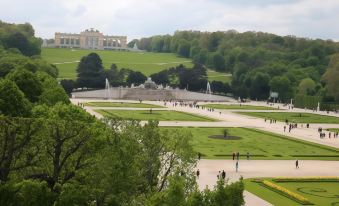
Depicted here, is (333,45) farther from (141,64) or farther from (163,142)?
(163,142)

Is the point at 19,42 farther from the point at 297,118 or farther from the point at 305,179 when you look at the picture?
the point at 305,179

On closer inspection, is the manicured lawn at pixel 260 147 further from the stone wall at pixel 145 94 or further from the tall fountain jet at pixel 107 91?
the tall fountain jet at pixel 107 91

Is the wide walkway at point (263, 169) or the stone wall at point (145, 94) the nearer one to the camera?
the wide walkway at point (263, 169)

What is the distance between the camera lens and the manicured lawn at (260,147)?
138 ft

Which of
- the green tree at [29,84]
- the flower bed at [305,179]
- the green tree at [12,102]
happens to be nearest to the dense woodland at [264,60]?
the flower bed at [305,179]

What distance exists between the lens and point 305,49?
149 meters

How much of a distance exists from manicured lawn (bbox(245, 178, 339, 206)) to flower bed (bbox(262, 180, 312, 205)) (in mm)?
244

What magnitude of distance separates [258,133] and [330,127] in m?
14.2

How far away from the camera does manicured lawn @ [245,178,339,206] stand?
27.6 m

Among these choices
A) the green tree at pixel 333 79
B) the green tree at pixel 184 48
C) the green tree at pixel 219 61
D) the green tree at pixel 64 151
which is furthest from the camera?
the green tree at pixel 184 48

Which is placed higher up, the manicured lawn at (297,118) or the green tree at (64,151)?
the green tree at (64,151)

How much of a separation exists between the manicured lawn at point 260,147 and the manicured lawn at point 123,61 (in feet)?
276

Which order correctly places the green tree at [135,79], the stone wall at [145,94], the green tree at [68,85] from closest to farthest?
the green tree at [68,85] → the stone wall at [145,94] → the green tree at [135,79]

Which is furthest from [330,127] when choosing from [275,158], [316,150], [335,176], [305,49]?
[305,49]
